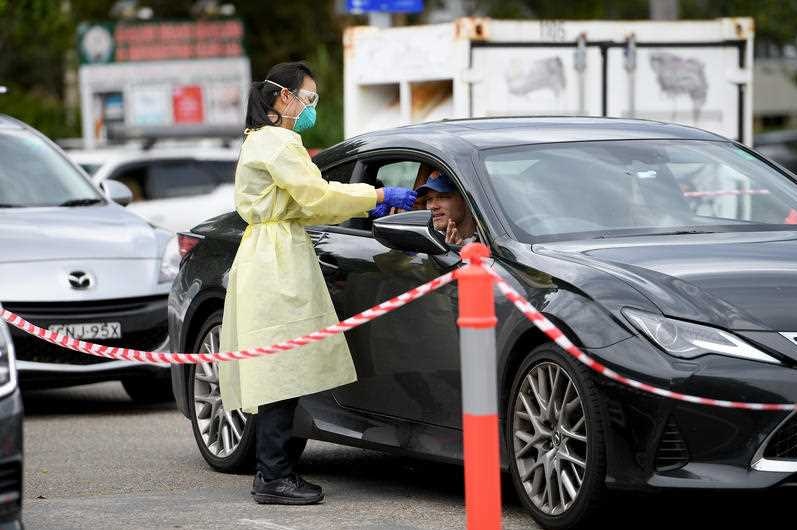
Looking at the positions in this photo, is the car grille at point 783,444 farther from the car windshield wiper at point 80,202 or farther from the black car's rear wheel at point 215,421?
the car windshield wiper at point 80,202

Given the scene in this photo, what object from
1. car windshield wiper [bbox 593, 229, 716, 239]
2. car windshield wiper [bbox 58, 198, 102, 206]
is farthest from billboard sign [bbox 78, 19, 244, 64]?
car windshield wiper [bbox 593, 229, 716, 239]

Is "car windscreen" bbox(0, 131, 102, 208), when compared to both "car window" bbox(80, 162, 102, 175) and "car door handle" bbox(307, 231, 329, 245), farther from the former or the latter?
"car window" bbox(80, 162, 102, 175)

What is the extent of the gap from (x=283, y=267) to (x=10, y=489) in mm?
1950

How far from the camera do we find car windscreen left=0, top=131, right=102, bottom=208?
37.5ft

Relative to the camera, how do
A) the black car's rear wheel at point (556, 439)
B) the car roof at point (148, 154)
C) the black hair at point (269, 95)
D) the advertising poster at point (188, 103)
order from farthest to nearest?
the advertising poster at point (188, 103) → the car roof at point (148, 154) → the black hair at point (269, 95) → the black car's rear wheel at point (556, 439)

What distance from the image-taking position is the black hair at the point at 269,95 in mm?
7465

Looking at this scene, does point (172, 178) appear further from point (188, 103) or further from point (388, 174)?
point (188, 103)

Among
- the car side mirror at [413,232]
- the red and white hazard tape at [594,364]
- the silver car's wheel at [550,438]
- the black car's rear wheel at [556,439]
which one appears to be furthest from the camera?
the car side mirror at [413,232]

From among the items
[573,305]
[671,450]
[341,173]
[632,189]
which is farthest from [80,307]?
[671,450]

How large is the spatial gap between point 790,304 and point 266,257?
87.7 inches

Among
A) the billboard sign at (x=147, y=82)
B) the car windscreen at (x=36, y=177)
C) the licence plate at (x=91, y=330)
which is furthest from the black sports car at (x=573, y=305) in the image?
the billboard sign at (x=147, y=82)

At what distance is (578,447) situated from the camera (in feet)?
21.2

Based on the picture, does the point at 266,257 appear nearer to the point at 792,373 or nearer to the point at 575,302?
the point at 575,302

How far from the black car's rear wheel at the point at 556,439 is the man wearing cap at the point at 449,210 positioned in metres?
1.10
